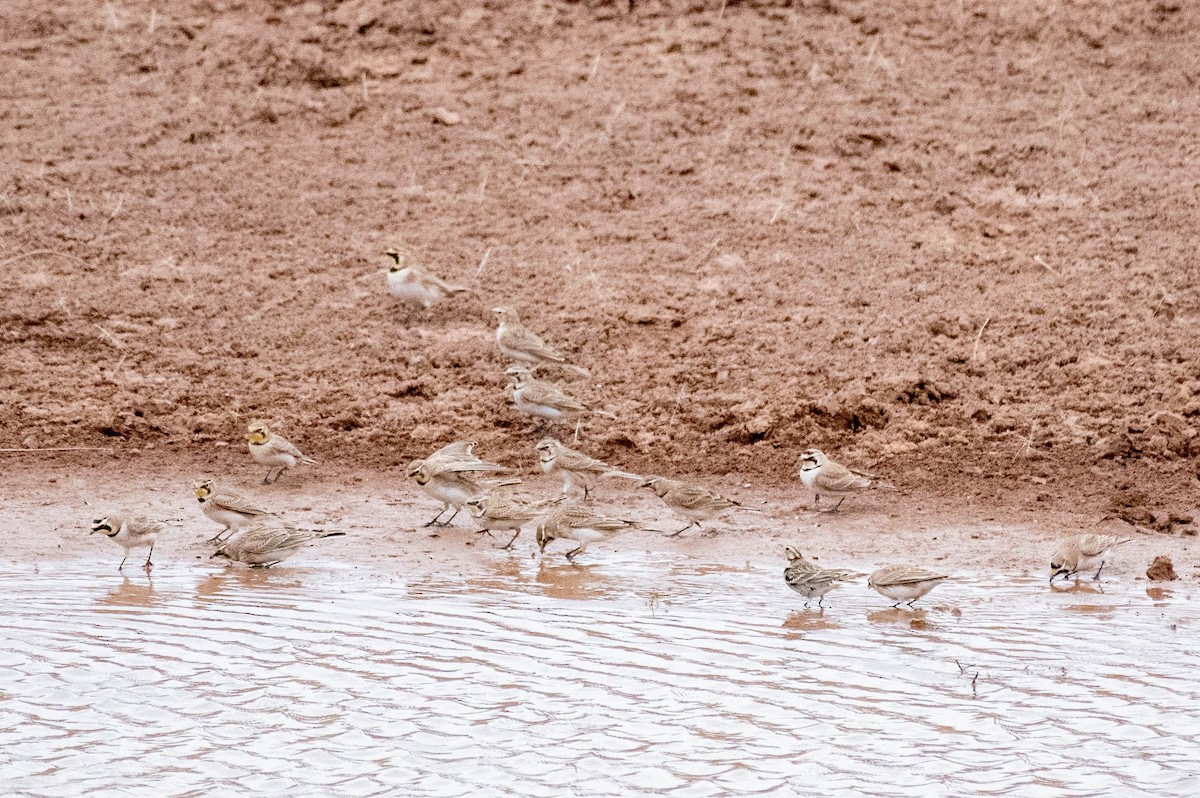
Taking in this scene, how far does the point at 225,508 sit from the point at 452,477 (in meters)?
1.65

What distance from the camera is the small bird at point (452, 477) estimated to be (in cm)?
1129

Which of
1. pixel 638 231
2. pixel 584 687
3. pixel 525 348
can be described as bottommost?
pixel 584 687

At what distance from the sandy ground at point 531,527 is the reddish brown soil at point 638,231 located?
1.00 ft

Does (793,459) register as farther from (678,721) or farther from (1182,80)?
(1182,80)

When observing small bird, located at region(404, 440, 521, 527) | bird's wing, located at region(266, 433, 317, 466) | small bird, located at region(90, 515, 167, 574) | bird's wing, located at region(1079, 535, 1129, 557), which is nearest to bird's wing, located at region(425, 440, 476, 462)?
small bird, located at region(404, 440, 521, 527)

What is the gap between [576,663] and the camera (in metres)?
8.30

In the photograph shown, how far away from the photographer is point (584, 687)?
7.98 m

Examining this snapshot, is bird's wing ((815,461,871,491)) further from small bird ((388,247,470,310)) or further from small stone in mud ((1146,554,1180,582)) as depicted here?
small bird ((388,247,470,310))

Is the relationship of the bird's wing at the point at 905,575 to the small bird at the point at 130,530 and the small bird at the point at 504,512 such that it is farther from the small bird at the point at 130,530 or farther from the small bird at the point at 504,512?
the small bird at the point at 130,530

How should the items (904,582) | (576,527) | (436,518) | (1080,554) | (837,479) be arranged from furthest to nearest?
1. (436,518)
2. (837,479)
3. (576,527)
4. (1080,554)
5. (904,582)

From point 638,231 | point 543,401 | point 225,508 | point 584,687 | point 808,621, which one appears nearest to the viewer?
point 584,687

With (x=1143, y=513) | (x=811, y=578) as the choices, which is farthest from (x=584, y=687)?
(x=1143, y=513)

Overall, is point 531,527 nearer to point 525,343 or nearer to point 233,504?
point 525,343

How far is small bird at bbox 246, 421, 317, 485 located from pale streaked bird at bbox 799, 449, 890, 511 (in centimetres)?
394
